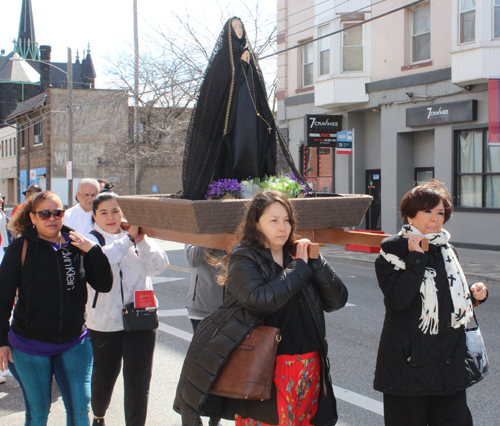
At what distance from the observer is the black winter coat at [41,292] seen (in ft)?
10.9

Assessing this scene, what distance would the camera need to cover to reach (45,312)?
3326 mm

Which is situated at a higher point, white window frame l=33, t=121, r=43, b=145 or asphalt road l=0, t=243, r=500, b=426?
white window frame l=33, t=121, r=43, b=145

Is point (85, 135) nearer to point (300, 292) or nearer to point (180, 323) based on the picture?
point (180, 323)

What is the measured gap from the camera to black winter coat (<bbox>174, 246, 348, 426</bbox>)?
2.56m

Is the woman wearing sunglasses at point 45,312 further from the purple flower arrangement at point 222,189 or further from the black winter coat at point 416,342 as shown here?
the black winter coat at point 416,342

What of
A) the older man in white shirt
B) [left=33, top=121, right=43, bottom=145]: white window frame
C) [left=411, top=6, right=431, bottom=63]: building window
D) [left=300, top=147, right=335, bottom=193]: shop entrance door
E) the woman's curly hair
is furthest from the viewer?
[left=33, top=121, right=43, bottom=145]: white window frame

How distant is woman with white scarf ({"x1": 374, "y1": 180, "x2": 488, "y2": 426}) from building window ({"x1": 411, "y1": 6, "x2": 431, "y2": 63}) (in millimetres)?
14110

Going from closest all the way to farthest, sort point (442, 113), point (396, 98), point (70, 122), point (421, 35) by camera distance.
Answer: point (442, 113)
point (421, 35)
point (396, 98)
point (70, 122)

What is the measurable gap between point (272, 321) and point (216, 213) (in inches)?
23.5

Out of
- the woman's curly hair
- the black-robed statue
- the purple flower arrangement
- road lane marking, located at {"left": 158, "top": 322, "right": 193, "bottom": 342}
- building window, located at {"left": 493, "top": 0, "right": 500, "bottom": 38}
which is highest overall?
building window, located at {"left": 493, "top": 0, "right": 500, "bottom": 38}

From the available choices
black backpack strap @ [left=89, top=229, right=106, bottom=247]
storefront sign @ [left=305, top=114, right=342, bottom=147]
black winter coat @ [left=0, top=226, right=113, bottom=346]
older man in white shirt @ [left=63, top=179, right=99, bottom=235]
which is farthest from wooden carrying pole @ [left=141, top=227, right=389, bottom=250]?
storefront sign @ [left=305, top=114, right=342, bottom=147]

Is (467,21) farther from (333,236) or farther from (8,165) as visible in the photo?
(8,165)

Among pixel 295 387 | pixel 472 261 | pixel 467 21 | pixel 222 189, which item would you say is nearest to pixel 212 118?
pixel 222 189

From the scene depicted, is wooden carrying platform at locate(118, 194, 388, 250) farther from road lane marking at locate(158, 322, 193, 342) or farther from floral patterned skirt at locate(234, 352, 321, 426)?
road lane marking at locate(158, 322, 193, 342)
